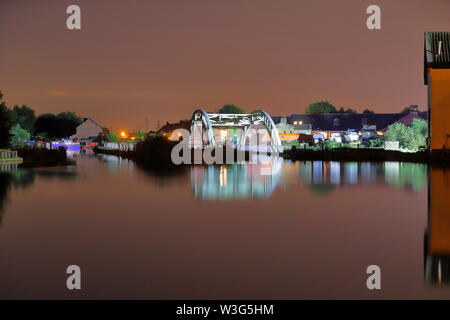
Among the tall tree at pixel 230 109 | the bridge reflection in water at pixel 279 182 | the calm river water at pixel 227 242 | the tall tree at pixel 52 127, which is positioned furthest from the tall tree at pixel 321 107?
the calm river water at pixel 227 242

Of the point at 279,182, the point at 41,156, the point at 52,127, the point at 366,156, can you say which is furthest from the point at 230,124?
the point at 52,127

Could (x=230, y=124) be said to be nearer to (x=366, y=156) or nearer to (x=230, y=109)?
(x=366, y=156)

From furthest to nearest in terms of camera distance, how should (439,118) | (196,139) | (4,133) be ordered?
(196,139) < (4,133) < (439,118)

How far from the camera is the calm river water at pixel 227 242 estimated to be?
793cm

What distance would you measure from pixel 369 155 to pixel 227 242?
3514cm

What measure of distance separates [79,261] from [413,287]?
491 centimetres

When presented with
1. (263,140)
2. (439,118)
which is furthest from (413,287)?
(263,140)

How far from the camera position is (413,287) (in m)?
7.82

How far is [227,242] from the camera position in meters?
11.2

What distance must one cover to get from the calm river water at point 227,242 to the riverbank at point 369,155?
1780cm

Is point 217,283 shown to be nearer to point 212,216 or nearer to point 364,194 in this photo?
point 212,216

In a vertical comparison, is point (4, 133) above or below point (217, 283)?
above
